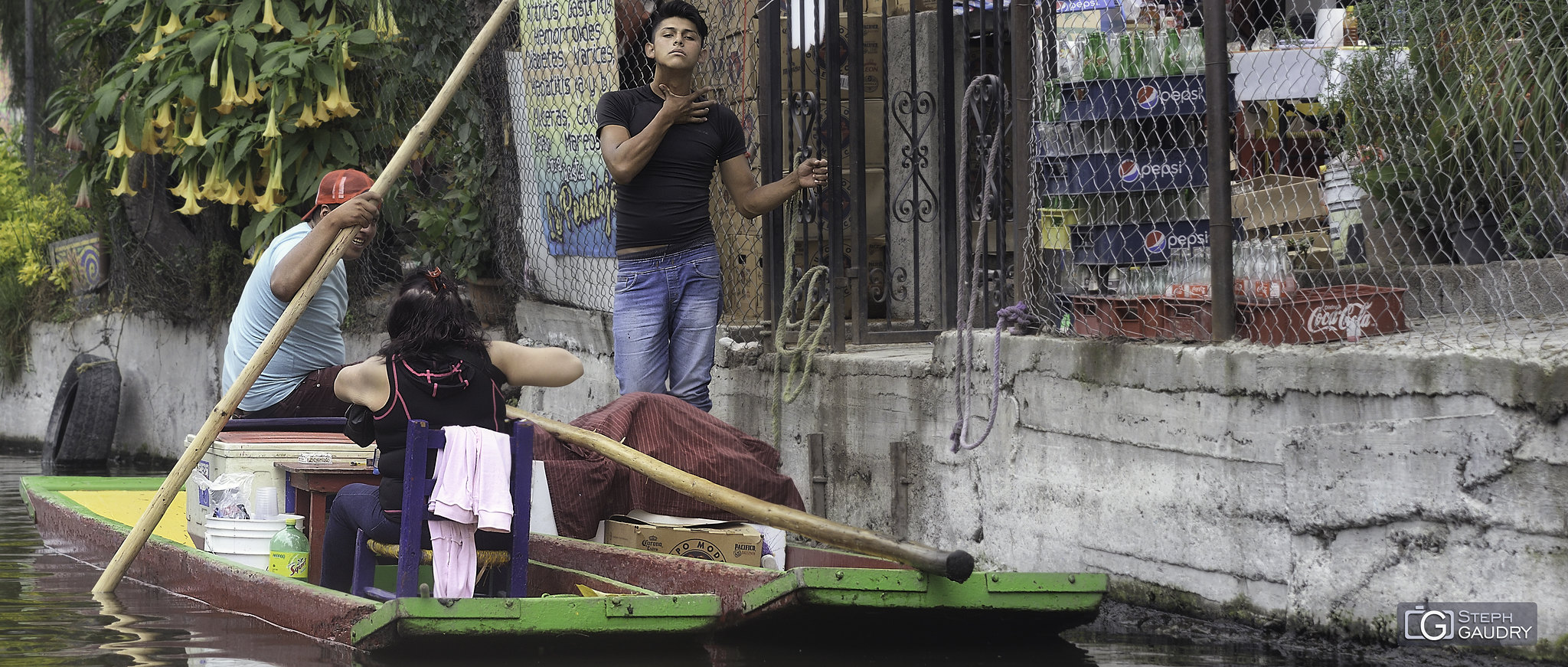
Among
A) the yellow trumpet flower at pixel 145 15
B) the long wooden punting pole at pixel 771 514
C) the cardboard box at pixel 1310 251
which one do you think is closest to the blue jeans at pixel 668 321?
the long wooden punting pole at pixel 771 514

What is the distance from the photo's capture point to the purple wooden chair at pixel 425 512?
13.4 ft

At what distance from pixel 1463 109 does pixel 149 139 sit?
827 centimetres

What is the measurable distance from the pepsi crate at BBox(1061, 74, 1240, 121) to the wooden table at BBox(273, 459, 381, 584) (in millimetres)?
2693

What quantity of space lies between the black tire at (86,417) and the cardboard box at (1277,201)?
9566 millimetres

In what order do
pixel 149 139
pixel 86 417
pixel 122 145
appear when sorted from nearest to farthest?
pixel 122 145 < pixel 149 139 < pixel 86 417

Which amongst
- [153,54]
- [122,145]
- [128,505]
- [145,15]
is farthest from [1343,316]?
[145,15]

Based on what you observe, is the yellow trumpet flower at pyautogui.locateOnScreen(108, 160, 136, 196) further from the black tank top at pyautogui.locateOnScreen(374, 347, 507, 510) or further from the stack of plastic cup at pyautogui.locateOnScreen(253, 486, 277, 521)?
the black tank top at pyautogui.locateOnScreen(374, 347, 507, 510)

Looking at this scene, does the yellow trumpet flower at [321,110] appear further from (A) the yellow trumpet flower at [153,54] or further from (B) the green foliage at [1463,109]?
(B) the green foliage at [1463,109]

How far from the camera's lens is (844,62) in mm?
6938

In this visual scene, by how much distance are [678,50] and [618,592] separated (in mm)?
2333

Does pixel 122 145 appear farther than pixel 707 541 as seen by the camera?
Yes

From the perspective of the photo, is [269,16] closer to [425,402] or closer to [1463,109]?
[425,402]

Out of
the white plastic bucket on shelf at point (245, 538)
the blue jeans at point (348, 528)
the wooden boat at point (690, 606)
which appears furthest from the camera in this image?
the white plastic bucket on shelf at point (245, 538)

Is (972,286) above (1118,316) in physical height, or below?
above
